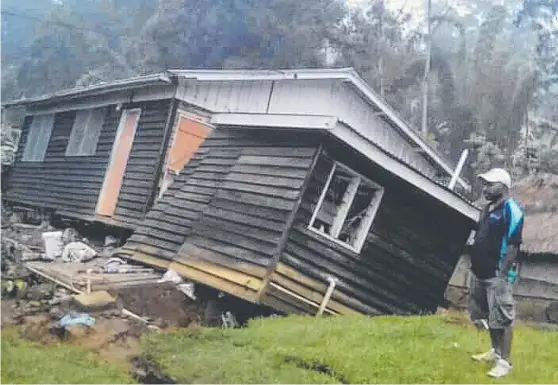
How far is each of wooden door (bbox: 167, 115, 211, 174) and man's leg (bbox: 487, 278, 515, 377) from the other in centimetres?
766

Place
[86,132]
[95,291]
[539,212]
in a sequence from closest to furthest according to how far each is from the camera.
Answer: [95,291], [539,212], [86,132]

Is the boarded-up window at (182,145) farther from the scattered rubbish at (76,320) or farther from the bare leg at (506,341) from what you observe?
the bare leg at (506,341)

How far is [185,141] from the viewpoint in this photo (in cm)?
1244

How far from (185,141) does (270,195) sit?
13.4ft

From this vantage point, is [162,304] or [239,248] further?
[239,248]

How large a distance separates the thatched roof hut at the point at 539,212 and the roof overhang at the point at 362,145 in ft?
8.91

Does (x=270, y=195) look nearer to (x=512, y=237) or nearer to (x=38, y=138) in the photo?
(x=512, y=237)

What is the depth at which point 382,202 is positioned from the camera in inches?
371

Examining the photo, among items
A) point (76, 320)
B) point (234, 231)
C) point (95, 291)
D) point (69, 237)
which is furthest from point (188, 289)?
point (69, 237)

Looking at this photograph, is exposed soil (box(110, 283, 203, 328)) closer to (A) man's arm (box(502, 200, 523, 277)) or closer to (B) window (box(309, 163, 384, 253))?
(B) window (box(309, 163, 384, 253))

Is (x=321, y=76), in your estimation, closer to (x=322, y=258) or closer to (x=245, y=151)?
(x=245, y=151)

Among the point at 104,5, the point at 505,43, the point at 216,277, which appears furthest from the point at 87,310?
the point at 505,43

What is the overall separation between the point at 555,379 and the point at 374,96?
8938 mm

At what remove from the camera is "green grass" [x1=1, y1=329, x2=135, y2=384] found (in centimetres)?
485
